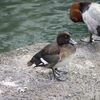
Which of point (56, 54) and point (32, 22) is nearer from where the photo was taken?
point (56, 54)

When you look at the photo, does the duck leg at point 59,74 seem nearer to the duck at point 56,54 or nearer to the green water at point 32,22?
the duck at point 56,54

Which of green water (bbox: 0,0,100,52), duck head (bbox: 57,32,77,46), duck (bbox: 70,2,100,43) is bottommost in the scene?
green water (bbox: 0,0,100,52)

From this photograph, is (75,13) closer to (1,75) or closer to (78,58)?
(78,58)

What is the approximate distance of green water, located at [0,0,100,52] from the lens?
9.35 meters

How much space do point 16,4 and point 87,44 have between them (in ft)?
14.0

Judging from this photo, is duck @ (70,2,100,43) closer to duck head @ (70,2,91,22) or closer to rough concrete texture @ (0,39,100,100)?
duck head @ (70,2,91,22)

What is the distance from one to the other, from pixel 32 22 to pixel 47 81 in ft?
14.4

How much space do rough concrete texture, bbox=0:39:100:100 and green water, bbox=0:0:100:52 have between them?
2.18 meters

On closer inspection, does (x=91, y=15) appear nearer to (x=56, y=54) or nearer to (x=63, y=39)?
(x=63, y=39)

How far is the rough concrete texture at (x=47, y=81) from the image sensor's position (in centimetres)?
577

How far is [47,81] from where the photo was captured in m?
6.14

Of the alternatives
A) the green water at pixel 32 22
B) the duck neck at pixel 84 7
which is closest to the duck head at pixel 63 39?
the duck neck at pixel 84 7

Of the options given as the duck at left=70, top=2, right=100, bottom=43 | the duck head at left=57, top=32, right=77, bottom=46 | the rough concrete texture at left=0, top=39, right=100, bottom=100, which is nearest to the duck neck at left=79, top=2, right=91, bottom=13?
the duck at left=70, top=2, right=100, bottom=43

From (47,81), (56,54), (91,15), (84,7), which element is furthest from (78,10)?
(47,81)
